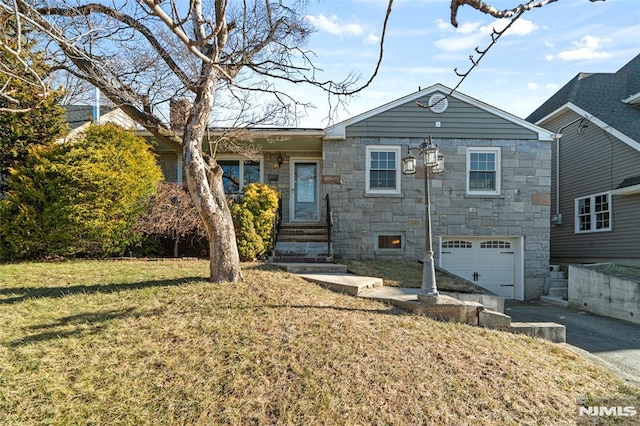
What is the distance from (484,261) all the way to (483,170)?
259 centimetres

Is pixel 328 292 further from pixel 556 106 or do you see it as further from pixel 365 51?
pixel 556 106

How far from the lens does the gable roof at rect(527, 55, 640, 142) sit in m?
11.1

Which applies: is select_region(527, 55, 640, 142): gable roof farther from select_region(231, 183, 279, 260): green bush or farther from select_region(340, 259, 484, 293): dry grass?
select_region(231, 183, 279, 260): green bush

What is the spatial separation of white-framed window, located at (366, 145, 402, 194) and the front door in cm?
192

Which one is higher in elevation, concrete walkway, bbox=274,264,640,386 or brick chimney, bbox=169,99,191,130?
brick chimney, bbox=169,99,191,130

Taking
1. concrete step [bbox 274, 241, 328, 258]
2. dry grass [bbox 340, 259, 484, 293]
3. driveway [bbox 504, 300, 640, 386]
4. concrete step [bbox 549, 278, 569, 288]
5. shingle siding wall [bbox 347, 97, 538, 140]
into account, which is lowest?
driveway [bbox 504, 300, 640, 386]

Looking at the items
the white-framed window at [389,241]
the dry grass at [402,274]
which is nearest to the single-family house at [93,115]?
the white-framed window at [389,241]

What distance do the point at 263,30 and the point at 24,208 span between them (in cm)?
572

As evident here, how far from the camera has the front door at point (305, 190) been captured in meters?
11.3

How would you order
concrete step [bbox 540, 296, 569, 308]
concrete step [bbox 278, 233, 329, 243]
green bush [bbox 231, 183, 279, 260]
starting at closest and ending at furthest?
green bush [bbox 231, 183, 279, 260], concrete step [bbox 540, 296, 569, 308], concrete step [bbox 278, 233, 329, 243]

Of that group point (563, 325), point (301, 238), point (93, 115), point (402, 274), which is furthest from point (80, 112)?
point (563, 325)

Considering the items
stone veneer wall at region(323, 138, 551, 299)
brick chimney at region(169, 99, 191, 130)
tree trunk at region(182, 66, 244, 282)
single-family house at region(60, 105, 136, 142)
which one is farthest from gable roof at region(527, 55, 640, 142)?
single-family house at region(60, 105, 136, 142)

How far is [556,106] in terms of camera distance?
45.3 ft

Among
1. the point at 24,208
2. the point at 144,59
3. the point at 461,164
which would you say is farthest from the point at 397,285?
the point at 24,208
